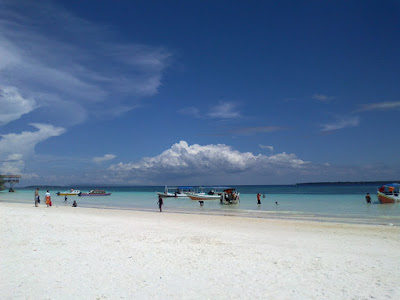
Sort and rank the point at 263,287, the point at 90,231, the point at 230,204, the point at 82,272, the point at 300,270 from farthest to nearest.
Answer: the point at 230,204 → the point at 90,231 → the point at 300,270 → the point at 82,272 → the point at 263,287

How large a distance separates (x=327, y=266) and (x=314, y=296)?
279 centimetres

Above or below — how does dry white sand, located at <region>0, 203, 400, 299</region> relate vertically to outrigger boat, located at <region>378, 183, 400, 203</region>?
below

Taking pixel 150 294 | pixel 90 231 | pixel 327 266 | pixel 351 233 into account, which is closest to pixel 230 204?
pixel 351 233

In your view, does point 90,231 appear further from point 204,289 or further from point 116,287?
point 204,289

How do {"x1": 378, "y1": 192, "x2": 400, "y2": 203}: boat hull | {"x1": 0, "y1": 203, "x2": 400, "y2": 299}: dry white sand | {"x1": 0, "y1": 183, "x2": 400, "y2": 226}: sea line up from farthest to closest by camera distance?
{"x1": 378, "y1": 192, "x2": 400, "y2": 203}: boat hull < {"x1": 0, "y1": 183, "x2": 400, "y2": 226}: sea < {"x1": 0, "y1": 203, "x2": 400, "y2": 299}: dry white sand

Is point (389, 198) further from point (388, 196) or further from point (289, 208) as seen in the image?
point (289, 208)

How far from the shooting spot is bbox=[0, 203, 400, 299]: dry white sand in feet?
22.6

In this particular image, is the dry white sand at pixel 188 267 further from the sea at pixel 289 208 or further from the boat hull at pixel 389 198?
the boat hull at pixel 389 198

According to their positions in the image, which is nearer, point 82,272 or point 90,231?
point 82,272

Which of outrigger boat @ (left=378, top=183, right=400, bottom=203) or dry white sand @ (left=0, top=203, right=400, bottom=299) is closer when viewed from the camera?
dry white sand @ (left=0, top=203, right=400, bottom=299)

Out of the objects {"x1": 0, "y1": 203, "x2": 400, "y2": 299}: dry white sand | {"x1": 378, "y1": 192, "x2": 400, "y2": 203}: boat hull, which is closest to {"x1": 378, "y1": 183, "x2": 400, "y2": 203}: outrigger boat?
{"x1": 378, "y1": 192, "x2": 400, "y2": 203}: boat hull

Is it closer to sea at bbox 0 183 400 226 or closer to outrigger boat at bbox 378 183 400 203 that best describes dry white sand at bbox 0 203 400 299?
sea at bbox 0 183 400 226

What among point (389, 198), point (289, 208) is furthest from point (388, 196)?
point (289, 208)

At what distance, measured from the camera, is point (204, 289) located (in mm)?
7070
